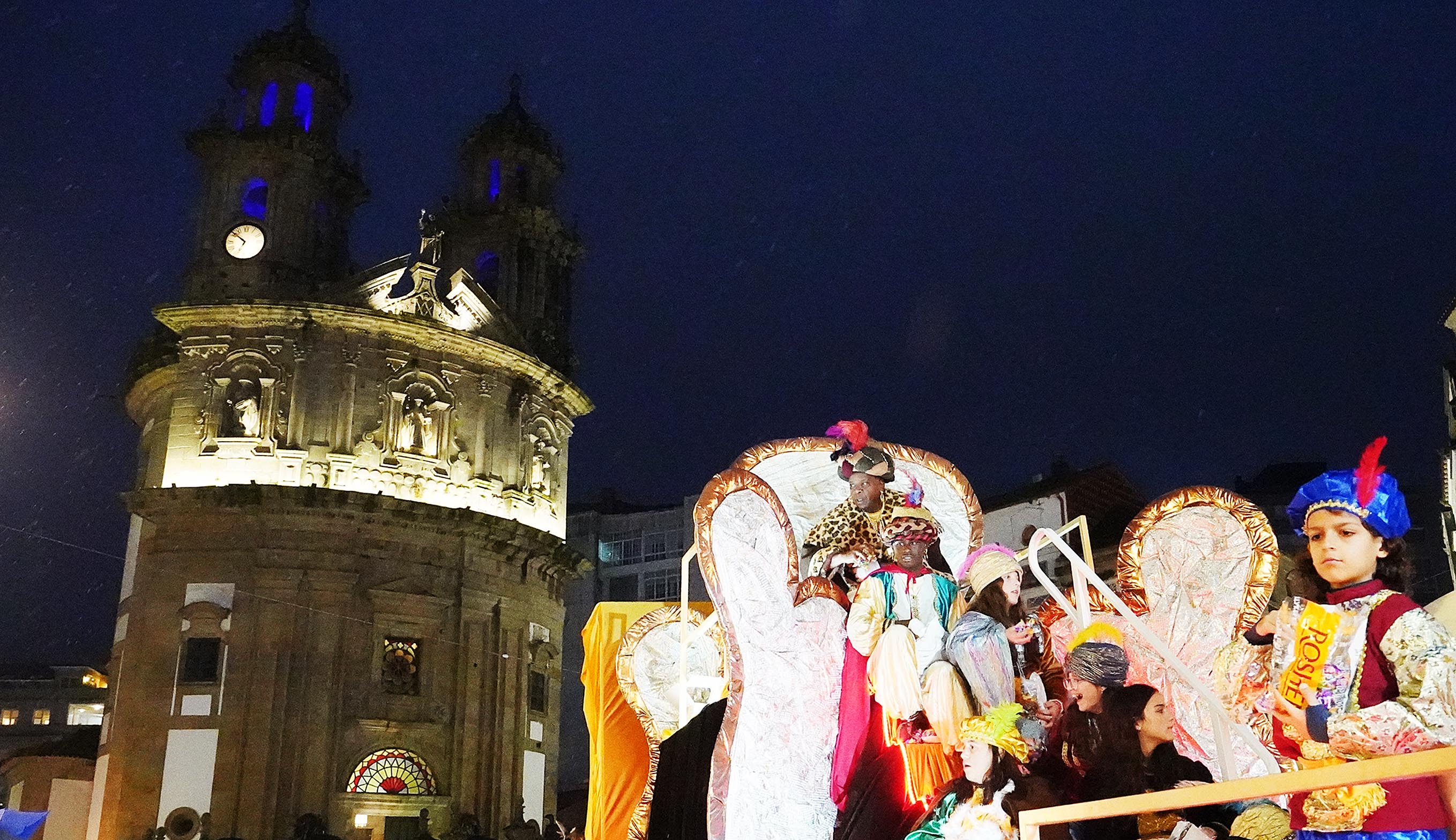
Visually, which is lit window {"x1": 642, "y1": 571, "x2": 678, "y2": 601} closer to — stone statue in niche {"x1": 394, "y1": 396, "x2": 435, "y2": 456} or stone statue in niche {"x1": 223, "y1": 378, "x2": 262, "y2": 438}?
stone statue in niche {"x1": 394, "y1": 396, "x2": 435, "y2": 456}

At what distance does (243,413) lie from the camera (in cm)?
2864

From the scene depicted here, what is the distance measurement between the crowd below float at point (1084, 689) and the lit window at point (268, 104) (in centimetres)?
2769

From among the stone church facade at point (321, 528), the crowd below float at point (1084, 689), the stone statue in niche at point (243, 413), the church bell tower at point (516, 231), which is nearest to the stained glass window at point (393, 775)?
the stone church facade at point (321, 528)

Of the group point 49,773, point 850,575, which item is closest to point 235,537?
point 49,773

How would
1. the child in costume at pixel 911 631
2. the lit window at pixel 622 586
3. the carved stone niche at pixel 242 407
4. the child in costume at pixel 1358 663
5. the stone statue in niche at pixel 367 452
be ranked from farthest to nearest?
the lit window at pixel 622 586 → the stone statue in niche at pixel 367 452 → the carved stone niche at pixel 242 407 → the child in costume at pixel 911 631 → the child in costume at pixel 1358 663

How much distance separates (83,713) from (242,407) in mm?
46213

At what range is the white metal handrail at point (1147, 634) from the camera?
18.2 ft

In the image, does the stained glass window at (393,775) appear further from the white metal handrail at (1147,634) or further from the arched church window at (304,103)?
the white metal handrail at (1147,634)

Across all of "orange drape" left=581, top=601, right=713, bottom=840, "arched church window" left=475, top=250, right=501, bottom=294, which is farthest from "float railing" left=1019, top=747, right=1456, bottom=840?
"arched church window" left=475, top=250, right=501, bottom=294

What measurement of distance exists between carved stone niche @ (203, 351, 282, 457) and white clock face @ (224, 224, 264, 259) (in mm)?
2840

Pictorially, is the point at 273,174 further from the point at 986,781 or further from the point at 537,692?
the point at 986,781

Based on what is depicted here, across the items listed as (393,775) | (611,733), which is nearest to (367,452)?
(393,775)

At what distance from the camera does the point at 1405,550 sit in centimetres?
427

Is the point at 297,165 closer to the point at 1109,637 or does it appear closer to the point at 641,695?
the point at 641,695
